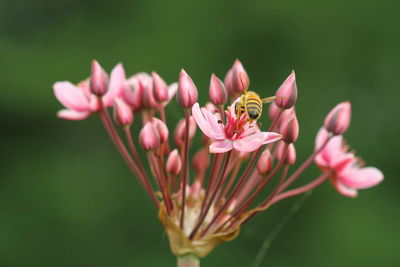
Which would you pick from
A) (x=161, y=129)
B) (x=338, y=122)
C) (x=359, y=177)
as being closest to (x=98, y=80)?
(x=161, y=129)

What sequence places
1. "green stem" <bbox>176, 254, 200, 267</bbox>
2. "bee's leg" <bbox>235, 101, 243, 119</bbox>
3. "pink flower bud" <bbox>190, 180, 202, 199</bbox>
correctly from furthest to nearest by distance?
1. "pink flower bud" <bbox>190, 180, 202, 199</bbox>
2. "green stem" <bbox>176, 254, 200, 267</bbox>
3. "bee's leg" <bbox>235, 101, 243, 119</bbox>

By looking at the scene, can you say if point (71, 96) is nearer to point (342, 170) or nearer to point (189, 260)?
point (189, 260)

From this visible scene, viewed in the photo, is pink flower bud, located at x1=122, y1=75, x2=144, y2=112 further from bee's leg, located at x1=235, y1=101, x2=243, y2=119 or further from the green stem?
the green stem

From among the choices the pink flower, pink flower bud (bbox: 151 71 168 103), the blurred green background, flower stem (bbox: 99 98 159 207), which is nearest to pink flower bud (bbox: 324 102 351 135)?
pink flower bud (bbox: 151 71 168 103)

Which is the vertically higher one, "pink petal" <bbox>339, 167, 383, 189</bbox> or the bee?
the bee

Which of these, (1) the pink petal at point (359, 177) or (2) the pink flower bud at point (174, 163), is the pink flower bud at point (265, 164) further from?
(1) the pink petal at point (359, 177)
